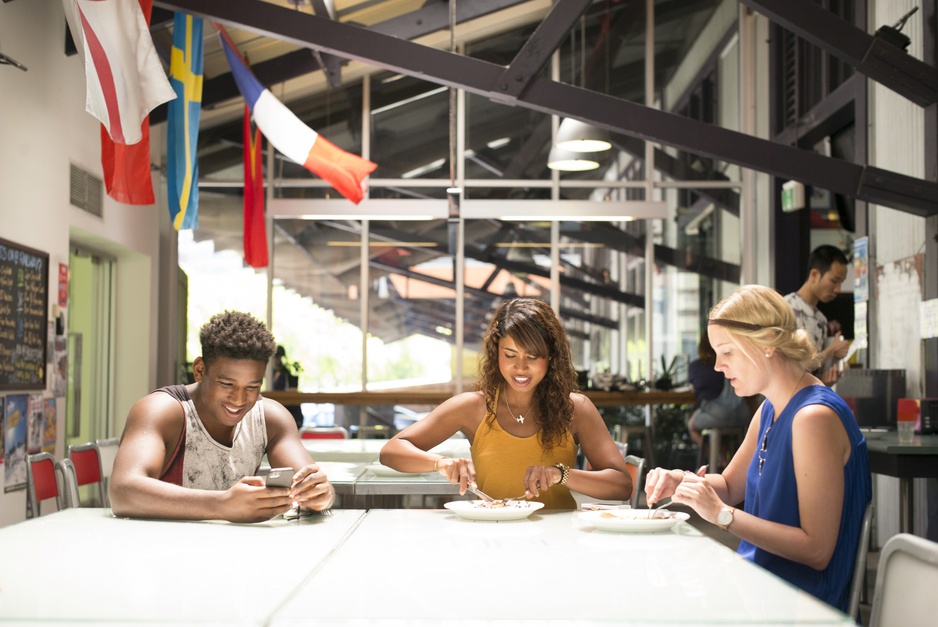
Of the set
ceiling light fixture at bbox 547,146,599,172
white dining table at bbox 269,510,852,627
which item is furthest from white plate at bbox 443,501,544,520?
ceiling light fixture at bbox 547,146,599,172

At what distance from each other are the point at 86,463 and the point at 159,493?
5.30 feet

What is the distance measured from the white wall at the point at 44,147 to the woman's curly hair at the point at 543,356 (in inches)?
138

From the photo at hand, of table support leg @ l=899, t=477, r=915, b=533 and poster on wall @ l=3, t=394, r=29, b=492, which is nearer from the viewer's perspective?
table support leg @ l=899, t=477, r=915, b=533

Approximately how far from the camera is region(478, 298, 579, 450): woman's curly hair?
3.04m

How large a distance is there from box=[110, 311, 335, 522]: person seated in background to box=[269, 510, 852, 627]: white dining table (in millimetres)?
280

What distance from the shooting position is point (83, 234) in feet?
23.1

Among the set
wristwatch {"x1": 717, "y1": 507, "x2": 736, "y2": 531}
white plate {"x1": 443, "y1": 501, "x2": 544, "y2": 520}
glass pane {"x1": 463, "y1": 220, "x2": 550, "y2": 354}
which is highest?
glass pane {"x1": 463, "y1": 220, "x2": 550, "y2": 354}

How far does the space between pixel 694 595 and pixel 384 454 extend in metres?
1.60

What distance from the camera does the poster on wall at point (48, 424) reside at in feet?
20.0

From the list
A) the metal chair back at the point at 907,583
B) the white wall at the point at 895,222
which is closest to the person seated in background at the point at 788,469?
the metal chair back at the point at 907,583

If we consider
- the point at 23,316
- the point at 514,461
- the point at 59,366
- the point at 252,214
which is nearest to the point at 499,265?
the point at 252,214

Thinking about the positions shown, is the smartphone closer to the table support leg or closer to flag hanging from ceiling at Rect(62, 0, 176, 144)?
flag hanging from ceiling at Rect(62, 0, 176, 144)

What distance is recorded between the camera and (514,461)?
9.93 ft

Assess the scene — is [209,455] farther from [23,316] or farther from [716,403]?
[716,403]
